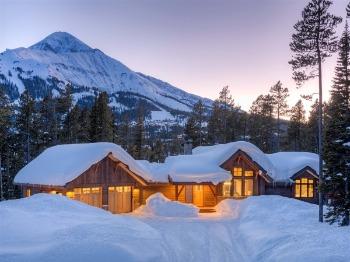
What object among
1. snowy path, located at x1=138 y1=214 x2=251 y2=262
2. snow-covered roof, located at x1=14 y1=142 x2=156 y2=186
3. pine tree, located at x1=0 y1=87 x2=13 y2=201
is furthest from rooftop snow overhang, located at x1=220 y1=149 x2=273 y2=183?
pine tree, located at x1=0 y1=87 x2=13 y2=201

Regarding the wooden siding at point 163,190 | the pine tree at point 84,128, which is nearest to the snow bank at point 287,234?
the wooden siding at point 163,190

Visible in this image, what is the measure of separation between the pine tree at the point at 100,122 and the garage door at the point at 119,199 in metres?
21.1

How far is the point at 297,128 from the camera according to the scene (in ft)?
240

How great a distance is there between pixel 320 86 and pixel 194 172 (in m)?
14.5

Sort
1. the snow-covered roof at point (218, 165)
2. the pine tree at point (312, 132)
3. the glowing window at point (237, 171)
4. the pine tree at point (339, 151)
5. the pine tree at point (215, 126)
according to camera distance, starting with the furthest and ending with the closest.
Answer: the pine tree at point (215, 126) < the pine tree at point (312, 132) < the glowing window at point (237, 171) < the snow-covered roof at point (218, 165) < the pine tree at point (339, 151)

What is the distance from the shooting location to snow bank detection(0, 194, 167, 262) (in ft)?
47.3

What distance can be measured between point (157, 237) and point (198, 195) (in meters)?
18.6

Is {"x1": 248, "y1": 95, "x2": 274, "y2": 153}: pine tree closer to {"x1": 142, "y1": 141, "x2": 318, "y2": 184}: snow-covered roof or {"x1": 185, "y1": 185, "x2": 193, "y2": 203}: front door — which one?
{"x1": 142, "y1": 141, "x2": 318, "y2": 184}: snow-covered roof

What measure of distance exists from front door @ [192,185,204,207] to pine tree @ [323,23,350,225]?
1566 centimetres

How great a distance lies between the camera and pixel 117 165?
3381cm

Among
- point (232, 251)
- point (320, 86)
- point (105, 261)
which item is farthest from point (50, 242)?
point (320, 86)

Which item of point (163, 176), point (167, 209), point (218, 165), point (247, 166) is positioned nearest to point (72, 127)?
point (163, 176)

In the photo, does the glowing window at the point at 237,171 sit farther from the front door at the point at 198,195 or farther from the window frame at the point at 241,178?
the front door at the point at 198,195

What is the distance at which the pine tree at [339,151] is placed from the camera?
21922 millimetres
